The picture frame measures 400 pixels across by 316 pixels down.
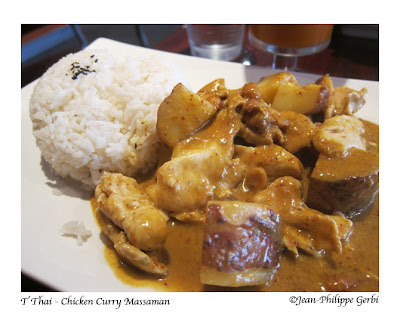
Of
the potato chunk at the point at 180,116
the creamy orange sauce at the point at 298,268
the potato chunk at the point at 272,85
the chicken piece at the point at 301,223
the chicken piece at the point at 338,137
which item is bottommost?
the creamy orange sauce at the point at 298,268

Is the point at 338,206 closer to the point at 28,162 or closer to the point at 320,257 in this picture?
the point at 320,257

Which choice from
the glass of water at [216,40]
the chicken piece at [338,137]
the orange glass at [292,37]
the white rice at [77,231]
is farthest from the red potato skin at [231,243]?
the glass of water at [216,40]

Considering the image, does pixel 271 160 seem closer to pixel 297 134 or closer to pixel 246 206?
pixel 297 134

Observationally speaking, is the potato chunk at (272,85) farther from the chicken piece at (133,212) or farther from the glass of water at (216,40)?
the glass of water at (216,40)

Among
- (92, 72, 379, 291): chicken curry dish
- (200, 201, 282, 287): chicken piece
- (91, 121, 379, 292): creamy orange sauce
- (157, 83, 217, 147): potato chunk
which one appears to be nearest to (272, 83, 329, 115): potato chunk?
(92, 72, 379, 291): chicken curry dish

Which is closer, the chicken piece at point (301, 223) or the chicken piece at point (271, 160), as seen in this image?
the chicken piece at point (301, 223)

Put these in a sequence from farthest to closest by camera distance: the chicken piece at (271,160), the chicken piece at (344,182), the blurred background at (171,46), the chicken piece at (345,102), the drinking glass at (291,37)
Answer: the blurred background at (171,46), the drinking glass at (291,37), the chicken piece at (345,102), the chicken piece at (271,160), the chicken piece at (344,182)

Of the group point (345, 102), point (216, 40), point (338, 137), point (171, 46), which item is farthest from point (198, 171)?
point (171, 46)
